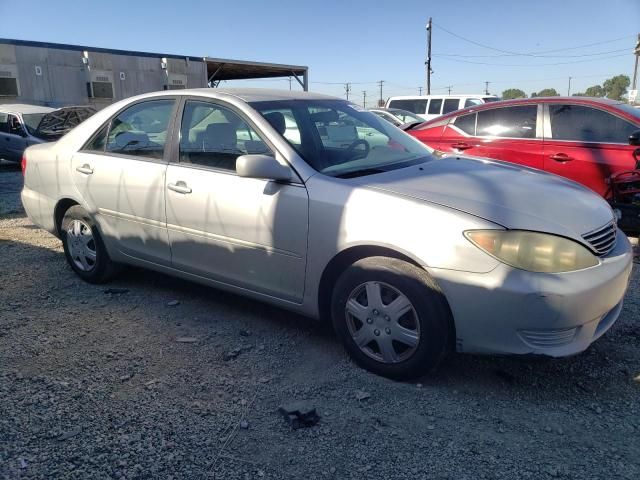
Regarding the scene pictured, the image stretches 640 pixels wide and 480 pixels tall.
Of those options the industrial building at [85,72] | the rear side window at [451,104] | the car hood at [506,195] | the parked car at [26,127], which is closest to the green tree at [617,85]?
the industrial building at [85,72]

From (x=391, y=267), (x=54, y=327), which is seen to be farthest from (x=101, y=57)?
(x=391, y=267)

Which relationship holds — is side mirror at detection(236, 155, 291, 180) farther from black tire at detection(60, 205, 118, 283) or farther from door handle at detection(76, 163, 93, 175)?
black tire at detection(60, 205, 118, 283)

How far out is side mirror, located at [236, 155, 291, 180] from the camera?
3125 mm

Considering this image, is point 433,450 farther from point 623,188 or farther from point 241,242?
point 623,188

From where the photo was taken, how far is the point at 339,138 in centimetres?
366

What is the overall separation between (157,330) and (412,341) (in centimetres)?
186

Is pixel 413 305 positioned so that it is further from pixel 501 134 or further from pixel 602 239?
pixel 501 134

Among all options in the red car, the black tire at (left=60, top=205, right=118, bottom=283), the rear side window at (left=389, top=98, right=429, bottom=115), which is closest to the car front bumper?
the black tire at (left=60, top=205, right=118, bottom=283)

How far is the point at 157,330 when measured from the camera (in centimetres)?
372

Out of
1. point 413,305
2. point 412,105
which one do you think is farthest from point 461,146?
point 412,105

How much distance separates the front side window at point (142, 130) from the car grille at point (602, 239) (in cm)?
284

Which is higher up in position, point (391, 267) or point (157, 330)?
point (391, 267)

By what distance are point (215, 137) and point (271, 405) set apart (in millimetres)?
1858

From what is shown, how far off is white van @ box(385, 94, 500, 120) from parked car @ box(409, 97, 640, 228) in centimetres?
1075
